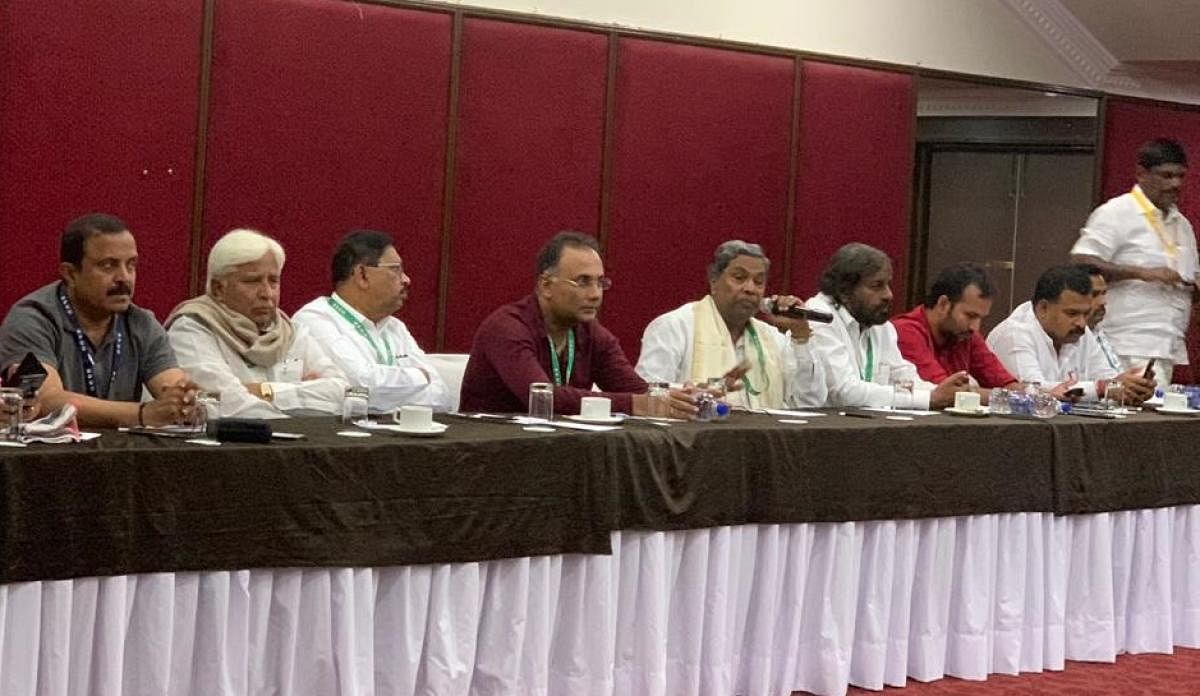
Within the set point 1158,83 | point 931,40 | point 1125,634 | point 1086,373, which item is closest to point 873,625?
point 1125,634

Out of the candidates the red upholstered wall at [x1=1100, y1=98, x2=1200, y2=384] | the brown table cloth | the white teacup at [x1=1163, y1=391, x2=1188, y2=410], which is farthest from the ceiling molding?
the brown table cloth

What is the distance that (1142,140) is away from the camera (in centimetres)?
854

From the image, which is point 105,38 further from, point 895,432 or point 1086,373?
point 1086,373

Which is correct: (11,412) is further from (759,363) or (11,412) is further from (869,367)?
(869,367)

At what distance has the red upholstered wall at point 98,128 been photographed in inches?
227

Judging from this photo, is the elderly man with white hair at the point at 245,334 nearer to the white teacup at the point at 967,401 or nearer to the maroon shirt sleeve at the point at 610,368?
the maroon shirt sleeve at the point at 610,368

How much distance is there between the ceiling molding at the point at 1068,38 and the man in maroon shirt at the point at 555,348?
447 centimetres

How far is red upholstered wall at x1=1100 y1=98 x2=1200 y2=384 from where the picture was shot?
27.8 feet

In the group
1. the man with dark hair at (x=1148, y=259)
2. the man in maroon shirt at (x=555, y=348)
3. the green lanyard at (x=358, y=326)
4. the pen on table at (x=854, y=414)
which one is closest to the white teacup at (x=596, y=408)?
the man in maroon shirt at (x=555, y=348)

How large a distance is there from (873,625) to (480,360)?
118 centimetres

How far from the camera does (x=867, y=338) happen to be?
5.28m

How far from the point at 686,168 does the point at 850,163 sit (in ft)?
2.90

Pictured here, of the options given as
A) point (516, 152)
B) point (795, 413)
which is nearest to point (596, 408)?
point (795, 413)

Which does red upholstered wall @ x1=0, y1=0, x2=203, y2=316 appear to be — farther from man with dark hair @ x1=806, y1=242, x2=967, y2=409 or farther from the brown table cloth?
the brown table cloth
